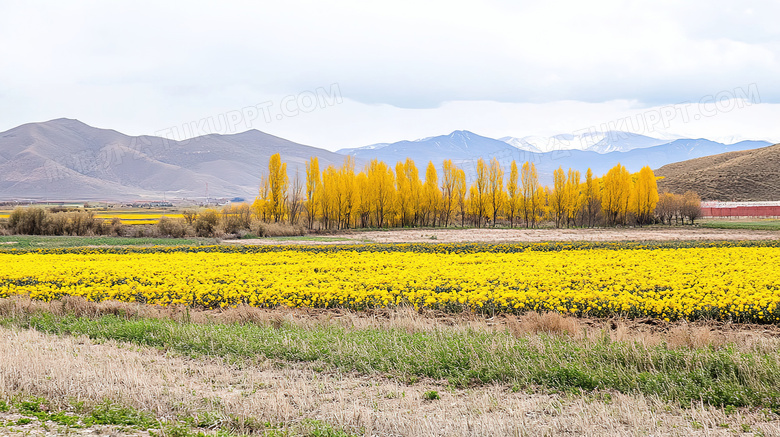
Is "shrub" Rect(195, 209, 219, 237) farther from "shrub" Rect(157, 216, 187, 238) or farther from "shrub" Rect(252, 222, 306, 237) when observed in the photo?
"shrub" Rect(252, 222, 306, 237)

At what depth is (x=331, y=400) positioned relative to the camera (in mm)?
7383

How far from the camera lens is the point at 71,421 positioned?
6.51 m

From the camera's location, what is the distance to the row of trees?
7050 centimetres

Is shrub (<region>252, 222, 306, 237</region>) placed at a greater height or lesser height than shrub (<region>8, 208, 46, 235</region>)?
lesser

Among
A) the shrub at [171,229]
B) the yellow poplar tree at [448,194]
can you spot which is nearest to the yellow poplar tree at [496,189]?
the yellow poplar tree at [448,194]

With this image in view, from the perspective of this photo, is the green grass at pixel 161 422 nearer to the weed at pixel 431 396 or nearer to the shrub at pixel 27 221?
the weed at pixel 431 396

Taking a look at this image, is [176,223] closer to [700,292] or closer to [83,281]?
[83,281]

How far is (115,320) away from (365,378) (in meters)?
6.79

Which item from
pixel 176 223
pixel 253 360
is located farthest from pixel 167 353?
pixel 176 223

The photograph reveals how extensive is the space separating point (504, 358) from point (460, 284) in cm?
662

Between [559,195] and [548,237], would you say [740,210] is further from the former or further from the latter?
[548,237]

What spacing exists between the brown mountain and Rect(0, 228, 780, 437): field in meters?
127

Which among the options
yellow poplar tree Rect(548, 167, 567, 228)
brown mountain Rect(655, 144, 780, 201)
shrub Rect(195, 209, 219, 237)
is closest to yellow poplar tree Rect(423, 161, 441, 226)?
yellow poplar tree Rect(548, 167, 567, 228)

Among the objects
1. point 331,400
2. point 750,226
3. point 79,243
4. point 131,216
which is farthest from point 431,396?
point 131,216
